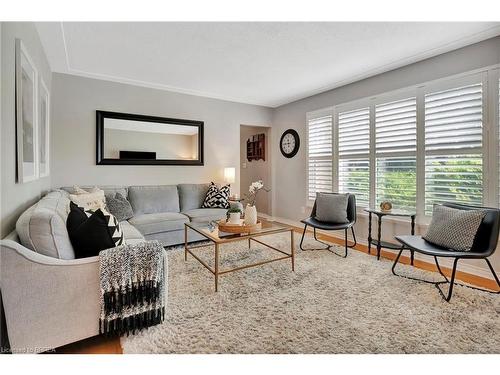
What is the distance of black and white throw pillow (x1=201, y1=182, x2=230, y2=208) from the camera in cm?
418

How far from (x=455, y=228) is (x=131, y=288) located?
2.75 m

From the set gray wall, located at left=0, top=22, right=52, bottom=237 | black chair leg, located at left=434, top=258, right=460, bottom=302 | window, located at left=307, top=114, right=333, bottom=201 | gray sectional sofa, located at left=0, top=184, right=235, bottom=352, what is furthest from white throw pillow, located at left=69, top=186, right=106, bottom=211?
black chair leg, located at left=434, top=258, right=460, bottom=302

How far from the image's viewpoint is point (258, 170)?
600 cm

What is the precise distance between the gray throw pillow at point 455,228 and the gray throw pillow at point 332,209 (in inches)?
39.7

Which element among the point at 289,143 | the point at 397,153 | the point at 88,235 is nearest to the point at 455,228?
the point at 397,153

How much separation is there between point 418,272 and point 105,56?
4361 mm

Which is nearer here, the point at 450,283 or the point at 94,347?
the point at 94,347

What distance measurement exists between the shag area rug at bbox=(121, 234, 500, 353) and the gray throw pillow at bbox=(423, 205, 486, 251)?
0.43 meters

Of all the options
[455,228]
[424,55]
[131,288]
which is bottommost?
[131,288]

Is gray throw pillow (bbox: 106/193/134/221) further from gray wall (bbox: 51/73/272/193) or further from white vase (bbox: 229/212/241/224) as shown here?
white vase (bbox: 229/212/241/224)

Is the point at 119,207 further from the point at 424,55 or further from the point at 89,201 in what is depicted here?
the point at 424,55

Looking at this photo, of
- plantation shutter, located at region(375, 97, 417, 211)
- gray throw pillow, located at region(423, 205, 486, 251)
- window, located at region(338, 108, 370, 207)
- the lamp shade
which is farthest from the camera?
the lamp shade

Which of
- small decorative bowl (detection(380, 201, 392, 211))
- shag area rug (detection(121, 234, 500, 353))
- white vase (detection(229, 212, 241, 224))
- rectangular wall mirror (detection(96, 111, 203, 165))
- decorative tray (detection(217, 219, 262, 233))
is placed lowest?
shag area rug (detection(121, 234, 500, 353))
